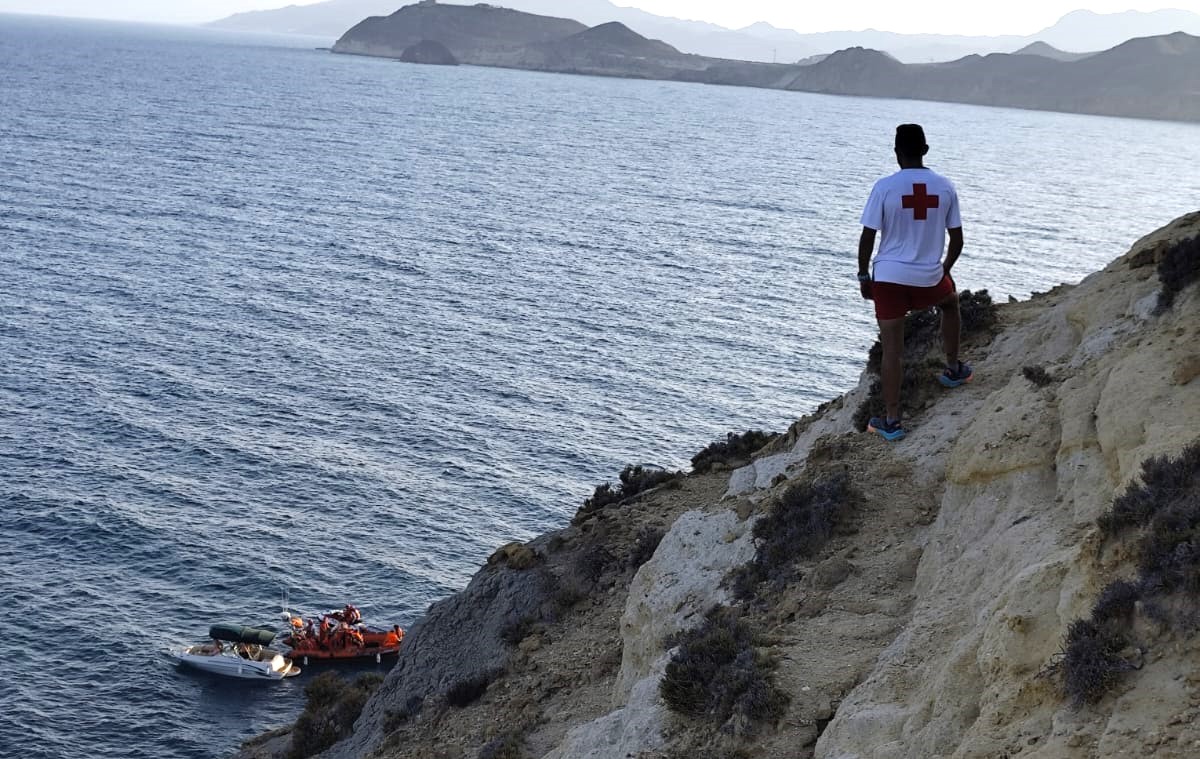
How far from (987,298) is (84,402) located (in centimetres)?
4959

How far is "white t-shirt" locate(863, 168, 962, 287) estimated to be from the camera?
1232cm

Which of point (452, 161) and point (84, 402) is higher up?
point (452, 161)

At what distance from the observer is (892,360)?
43.9ft

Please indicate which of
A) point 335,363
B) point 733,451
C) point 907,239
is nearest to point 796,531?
point 907,239

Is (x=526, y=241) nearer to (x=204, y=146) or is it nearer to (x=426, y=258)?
(x=426, y=258)

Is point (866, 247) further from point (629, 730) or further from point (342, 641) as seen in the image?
point (342, 641)

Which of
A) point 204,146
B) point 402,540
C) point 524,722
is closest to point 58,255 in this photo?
point 402,540

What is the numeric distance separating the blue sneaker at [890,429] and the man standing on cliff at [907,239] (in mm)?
1192

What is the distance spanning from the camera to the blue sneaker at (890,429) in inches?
568

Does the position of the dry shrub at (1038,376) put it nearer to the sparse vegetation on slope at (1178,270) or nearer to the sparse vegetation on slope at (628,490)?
the sparse vegetation on slope at (1178,270)

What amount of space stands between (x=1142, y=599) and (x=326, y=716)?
2076cm

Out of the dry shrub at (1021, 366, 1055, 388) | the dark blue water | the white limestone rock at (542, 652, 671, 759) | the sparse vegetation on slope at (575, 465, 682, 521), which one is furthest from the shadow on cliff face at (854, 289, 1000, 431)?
the dark blue water

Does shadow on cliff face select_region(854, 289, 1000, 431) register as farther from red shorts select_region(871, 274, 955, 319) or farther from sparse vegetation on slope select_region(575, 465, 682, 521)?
sparse vegetation on slope select_region(575, 465, 682, 521)

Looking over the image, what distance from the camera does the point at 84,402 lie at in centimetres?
5684
